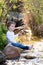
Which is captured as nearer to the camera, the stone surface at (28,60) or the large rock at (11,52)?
the stone surface at (28,60)

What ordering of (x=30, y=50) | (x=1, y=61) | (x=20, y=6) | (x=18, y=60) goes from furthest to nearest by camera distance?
1. (x=20, y=6)
2. (x=30, y=50)
3. (x=18, y=60)
4. (x=1, y=61)

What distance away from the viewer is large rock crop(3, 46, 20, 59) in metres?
8.41

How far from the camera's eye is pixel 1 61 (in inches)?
297

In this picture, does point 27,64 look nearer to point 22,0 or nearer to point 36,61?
point 36,61

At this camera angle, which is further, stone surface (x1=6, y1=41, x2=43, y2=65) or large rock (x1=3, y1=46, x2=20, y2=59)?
large rock (x1=3, y1=46, x2=20, y2=59)

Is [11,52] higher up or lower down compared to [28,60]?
higher up

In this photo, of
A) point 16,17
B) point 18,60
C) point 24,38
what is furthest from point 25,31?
point 18,60

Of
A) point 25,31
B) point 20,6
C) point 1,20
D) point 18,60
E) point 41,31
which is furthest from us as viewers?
point 20,6

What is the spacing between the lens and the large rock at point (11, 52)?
841cm

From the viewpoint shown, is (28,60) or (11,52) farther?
(11,52)

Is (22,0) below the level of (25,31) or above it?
above

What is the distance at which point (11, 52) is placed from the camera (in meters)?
8.48

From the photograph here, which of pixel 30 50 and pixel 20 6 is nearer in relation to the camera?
pixel 30 50

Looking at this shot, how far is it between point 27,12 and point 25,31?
166 cm
